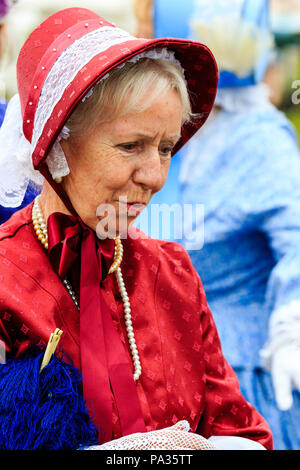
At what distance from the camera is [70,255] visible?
5.77 ft

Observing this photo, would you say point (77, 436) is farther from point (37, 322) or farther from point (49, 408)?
point (37, 322)

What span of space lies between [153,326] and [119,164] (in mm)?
420

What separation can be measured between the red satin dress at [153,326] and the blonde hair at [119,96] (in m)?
0.27

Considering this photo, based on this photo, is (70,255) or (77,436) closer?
(77,436)

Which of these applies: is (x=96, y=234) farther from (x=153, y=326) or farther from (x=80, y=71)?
(x=80, y=71)

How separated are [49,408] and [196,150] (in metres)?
2.71

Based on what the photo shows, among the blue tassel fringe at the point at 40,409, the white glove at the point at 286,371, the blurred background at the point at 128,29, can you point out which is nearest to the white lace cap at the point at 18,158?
the blue tassel fringe at the point at 40,409

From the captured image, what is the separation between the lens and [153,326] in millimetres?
1927

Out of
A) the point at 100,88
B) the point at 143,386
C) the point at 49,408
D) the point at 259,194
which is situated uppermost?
the point at 100,88

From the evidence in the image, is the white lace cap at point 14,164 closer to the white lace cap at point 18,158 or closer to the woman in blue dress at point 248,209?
the white lace cap at point 18,158

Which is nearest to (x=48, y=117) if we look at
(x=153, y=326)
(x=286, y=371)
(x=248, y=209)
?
(x=153, y=326)

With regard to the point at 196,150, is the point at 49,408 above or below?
above

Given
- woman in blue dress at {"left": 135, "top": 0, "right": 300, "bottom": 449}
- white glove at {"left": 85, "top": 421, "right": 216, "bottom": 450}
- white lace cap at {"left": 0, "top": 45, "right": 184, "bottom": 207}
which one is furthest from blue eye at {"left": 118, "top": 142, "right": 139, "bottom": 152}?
woman in blue dress at {"left": 135, "top": 0, "right": 300, "bottom": 449}

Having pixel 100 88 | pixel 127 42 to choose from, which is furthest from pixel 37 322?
pixel 127 42
